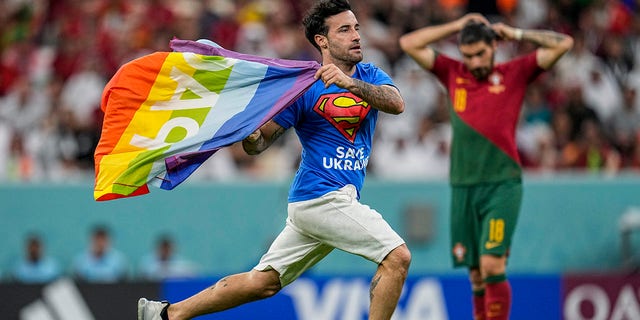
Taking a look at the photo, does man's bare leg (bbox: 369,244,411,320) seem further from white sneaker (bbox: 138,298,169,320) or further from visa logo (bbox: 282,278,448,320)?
visa logo (bbox: 282,278,448,320)

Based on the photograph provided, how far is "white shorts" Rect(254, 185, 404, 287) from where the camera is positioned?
893 cm

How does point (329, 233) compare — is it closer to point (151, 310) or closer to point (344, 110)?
point (344, 110)

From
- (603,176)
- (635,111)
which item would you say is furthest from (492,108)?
(635,111)

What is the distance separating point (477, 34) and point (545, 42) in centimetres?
65

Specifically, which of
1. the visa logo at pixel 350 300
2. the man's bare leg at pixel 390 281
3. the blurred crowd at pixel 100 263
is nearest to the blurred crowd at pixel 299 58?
the blurred crowd at pixel 100 263

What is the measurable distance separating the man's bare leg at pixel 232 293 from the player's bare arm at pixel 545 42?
3391 millimetres

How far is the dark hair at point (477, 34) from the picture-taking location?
11.2 m

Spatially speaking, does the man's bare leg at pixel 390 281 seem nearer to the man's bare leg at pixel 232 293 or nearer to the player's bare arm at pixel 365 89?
the man's bare leg at pixel 232 293

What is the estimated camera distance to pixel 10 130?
17.4 m

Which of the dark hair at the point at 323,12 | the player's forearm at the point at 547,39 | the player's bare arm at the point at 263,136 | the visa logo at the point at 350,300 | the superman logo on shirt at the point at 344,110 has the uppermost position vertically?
the dark hair at the point at 323,12

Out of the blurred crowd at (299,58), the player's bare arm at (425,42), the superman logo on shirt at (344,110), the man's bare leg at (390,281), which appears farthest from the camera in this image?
the blurred crowd at (299,58)

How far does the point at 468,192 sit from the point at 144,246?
6573mm

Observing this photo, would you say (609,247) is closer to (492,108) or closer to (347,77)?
(492,108)

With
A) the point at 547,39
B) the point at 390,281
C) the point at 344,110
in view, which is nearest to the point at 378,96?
the point at 344,110
